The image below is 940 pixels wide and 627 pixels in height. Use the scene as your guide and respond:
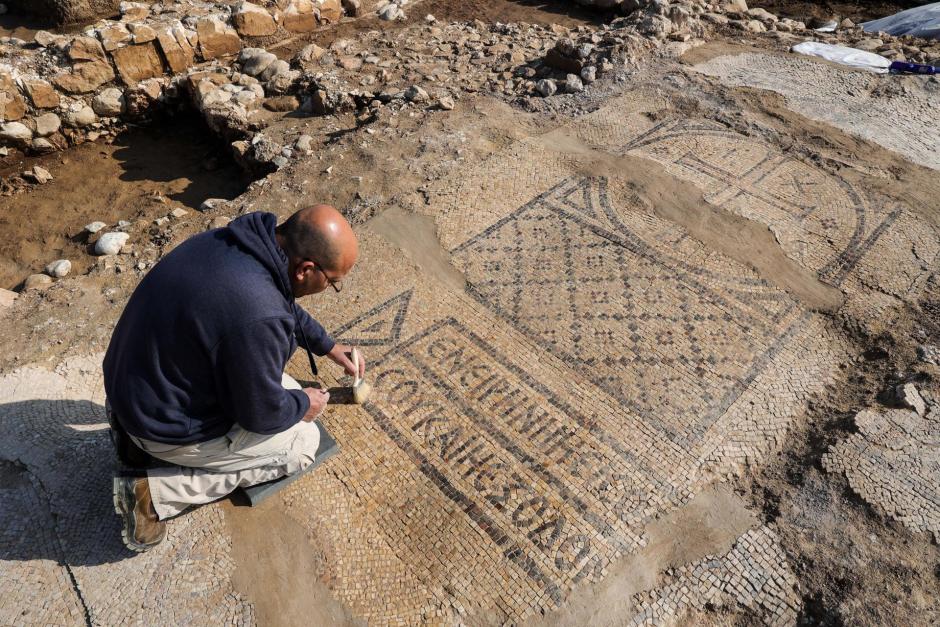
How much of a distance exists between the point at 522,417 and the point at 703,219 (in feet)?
7.69

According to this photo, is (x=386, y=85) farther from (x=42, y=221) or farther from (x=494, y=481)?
(x=494, y=481)

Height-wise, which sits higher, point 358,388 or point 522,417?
point 358,388

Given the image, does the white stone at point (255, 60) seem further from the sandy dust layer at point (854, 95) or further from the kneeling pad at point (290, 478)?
the kneeling pad at point (290, 478)

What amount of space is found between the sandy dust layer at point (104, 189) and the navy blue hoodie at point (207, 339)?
3486mm

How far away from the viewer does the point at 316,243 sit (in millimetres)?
2357

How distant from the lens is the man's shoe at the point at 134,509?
258 cm

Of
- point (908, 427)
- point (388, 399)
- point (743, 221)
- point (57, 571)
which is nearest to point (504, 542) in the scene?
point (388, 399)

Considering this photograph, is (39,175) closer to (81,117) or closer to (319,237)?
(81,117)

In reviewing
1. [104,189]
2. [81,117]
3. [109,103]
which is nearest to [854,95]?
[104,189]

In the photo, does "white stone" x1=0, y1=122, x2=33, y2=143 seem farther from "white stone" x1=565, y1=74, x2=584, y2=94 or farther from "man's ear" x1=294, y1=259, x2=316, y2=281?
"man's ear" x1=294, y1=259, x2=316, y2=281

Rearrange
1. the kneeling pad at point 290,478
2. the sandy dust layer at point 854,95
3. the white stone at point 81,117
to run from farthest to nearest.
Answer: the white stone at point 81,117, the sandy dust layer at point 854,95, the kneeling pad at point 290,478

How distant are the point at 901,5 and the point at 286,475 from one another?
446 inches

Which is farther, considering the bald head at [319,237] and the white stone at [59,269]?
the white stone at [59,269]

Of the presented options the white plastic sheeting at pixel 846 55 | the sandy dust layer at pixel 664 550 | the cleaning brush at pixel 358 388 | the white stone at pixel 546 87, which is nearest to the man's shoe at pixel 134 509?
the cleaning brush at pixel 358 388
